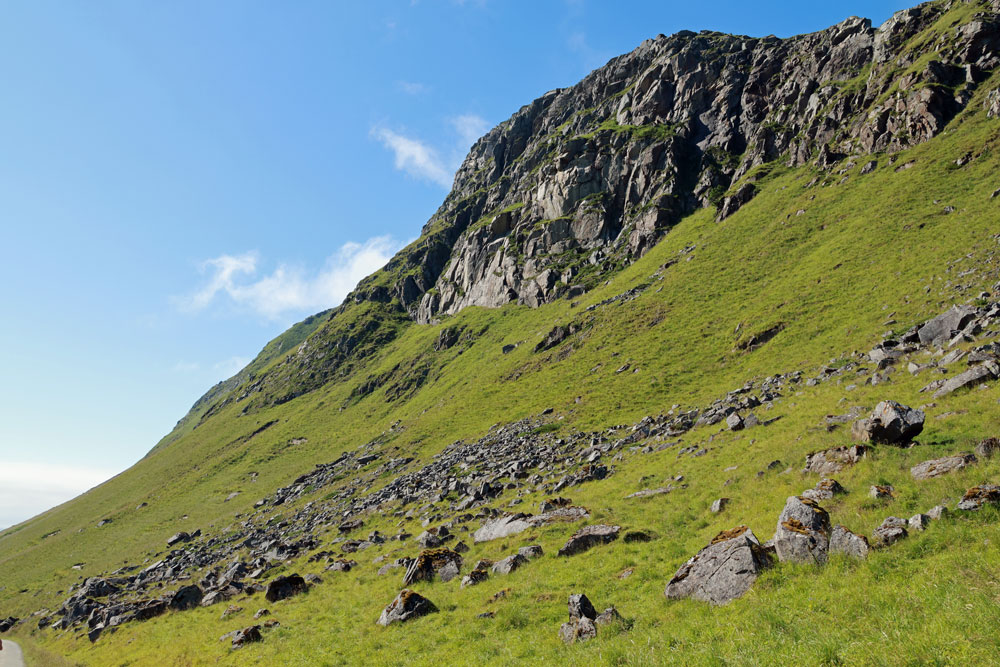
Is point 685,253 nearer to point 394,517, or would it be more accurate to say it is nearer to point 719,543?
point 394,517

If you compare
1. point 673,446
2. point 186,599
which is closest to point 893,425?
point 673,446

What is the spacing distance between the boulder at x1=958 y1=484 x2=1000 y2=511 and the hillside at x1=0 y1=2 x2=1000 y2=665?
7.4 inches

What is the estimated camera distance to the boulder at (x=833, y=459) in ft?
59.3

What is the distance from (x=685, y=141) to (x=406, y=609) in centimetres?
15596

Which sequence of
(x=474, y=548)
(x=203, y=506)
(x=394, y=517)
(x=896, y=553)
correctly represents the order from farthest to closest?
(x=203, y=506)
(x=394, y=517)
(x=474, y=548)
(x=896, y=553)

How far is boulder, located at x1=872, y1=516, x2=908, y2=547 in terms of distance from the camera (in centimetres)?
1131

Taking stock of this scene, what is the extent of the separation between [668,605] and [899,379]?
24.0 metres

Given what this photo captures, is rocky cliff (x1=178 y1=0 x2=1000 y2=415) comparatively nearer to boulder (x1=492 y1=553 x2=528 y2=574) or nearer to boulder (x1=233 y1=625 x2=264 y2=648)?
boulder (x1=492 y1=553 x2=528 y2=574)

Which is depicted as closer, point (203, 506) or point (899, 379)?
point (899, 379)

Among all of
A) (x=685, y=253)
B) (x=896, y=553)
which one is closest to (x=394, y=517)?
(x=896, y=553)

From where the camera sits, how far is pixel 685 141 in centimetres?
14175

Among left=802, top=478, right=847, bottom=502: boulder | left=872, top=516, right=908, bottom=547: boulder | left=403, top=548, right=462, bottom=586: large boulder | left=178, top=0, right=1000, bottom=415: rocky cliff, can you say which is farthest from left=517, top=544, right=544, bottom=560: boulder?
left=178, top=0, right=1000, bottom=415: rocky cliff

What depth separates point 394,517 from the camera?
42.1 metres

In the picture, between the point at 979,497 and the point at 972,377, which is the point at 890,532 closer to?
the point at 979,497
